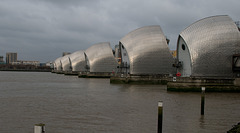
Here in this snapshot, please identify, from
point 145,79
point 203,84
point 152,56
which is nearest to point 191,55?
point 203,84

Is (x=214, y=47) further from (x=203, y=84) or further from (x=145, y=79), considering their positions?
(x=145, y=79)

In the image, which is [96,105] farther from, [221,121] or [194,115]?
[221,121]

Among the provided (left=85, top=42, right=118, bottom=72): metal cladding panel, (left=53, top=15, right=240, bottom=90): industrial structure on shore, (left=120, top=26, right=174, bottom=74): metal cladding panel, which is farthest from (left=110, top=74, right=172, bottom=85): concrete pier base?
(left=85, top=42, right=118, bottom=72): metal cladding panel

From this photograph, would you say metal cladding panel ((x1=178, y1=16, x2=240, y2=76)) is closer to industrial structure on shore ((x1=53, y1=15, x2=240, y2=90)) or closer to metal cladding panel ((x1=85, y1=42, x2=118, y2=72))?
industrial structure on shore ((x1=53, y1=15, x2=240, y2=90))

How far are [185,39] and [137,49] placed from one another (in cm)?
1062

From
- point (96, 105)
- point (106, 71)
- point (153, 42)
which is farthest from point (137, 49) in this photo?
point (96, 105)

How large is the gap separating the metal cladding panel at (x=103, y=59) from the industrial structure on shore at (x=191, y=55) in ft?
50.2

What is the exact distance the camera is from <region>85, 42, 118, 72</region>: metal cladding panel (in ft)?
198

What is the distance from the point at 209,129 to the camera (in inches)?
448

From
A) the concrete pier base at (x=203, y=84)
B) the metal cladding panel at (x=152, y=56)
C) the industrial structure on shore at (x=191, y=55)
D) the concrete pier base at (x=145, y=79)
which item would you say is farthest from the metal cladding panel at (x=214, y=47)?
the metal cladding panel at (x=152, y=56)

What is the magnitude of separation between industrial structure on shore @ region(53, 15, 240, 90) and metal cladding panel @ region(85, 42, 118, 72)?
15310mm

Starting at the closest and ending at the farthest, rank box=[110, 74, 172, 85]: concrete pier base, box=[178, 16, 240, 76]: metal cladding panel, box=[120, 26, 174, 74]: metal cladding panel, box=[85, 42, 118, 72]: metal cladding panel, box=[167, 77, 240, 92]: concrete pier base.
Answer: box=[167, 77, 240, 92]: concrete pier base, box=[178, 16, 240, 76]: metal cladding panel, box=[110, 74, 172, 85]: concrete pier base, box=[120, 26, 174, 74]: metal cladding panel, box=[85, 42, 118, 72]: metal cladding panel

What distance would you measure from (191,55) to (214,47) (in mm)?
2696

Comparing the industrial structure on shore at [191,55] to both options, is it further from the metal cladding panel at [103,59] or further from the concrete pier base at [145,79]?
the metal cladding panel at [103,59]
